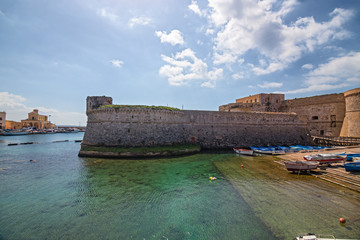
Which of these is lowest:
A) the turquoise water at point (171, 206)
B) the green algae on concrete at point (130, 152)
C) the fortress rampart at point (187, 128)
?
the turquoise water at point (171, 206)

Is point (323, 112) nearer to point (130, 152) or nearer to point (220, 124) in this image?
point (220, 124)

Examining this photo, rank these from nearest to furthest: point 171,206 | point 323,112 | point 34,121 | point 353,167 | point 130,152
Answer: point 171,206 → point 353,167 → point 130,152 → point 323,112 → point 34,121

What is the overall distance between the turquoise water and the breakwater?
8.37m

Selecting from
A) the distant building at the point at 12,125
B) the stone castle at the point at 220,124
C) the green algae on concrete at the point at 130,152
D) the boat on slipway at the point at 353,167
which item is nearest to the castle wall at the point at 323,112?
the stone castle at the point at 220,124

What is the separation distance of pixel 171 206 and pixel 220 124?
19603 millimetres

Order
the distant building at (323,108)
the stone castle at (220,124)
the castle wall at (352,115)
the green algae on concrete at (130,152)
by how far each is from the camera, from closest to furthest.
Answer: the green algae on concrete at (130,152) < the stone castle at (220,124) < the castle wall at (352,115) < the distant building at (323,108)

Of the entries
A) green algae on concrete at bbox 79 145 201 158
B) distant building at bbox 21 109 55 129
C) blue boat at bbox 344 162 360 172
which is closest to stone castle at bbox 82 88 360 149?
green algae on concrete at bbox 79 145 201 158

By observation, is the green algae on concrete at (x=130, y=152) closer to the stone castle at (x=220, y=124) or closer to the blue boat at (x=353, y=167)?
the stone castle at (x=220, y=124)

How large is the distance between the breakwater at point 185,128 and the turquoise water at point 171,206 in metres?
8.37

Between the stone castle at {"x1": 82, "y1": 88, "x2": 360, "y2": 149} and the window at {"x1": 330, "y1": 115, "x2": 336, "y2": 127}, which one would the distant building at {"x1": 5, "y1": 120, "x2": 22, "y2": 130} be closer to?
the stone castle at {"x1": 82, "y1": 88, "x2": 360, "y2": 149}

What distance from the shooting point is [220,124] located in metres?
25.9

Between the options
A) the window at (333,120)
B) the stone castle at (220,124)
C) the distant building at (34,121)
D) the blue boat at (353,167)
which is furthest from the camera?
the distant building at (34,121)

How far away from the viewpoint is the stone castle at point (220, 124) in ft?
68.9

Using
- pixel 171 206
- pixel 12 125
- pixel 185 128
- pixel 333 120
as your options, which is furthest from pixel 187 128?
pixel 12 125
